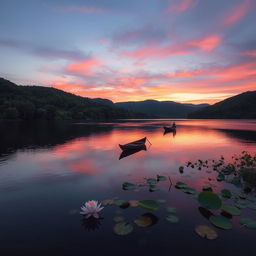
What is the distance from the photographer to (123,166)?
2630cm

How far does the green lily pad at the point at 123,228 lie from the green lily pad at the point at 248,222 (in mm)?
6468

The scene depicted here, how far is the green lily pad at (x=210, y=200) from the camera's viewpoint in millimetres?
11359

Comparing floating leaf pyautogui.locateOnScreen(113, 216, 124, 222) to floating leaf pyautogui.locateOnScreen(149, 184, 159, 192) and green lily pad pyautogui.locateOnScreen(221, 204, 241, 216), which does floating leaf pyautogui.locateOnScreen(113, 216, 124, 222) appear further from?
green lily pad pyautogui.locateOnScreen(221, 204, 241, 216)

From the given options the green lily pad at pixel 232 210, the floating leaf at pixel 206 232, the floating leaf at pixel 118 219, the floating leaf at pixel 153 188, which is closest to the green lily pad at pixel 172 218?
the floating leaf at pixel 206 232

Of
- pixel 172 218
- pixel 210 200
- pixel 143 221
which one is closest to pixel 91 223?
pixel 143 221

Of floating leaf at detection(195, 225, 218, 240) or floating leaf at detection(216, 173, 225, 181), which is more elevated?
floating leaf at detection(195, 225, 218, 240)

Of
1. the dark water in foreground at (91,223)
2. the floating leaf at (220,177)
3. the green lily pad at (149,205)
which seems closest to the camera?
the dark water in foreground at (91,223)

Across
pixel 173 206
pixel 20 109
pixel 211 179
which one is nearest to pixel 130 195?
pixel 173 206

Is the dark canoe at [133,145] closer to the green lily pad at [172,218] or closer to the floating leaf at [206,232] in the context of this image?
the green lily pad at [172,218]

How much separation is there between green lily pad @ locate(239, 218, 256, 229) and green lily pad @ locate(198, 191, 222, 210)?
1.50m

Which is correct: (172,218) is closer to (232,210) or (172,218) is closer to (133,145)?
(232,210)

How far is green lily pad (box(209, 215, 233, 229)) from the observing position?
34.5ft

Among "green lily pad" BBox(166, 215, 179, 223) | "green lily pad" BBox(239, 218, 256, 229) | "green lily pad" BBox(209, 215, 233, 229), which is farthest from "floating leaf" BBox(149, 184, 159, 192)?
"green lily pad" BBox(239, 218, 256, 229)

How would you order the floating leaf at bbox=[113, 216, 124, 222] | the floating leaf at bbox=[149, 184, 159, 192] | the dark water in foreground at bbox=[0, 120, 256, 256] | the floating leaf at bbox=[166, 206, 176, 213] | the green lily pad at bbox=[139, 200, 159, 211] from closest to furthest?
the dark water in foreground at bbox=[0, 120, 256, 256]
the green lily pad at bbox=[139, 200, 159, 211]
the floating leaf at bbox=[113, 216, 124, 222]
the floating leaf at bbox=[166, 206, 176, 213]
the floating leaf at bbox=[149, 184, 159, 192]
